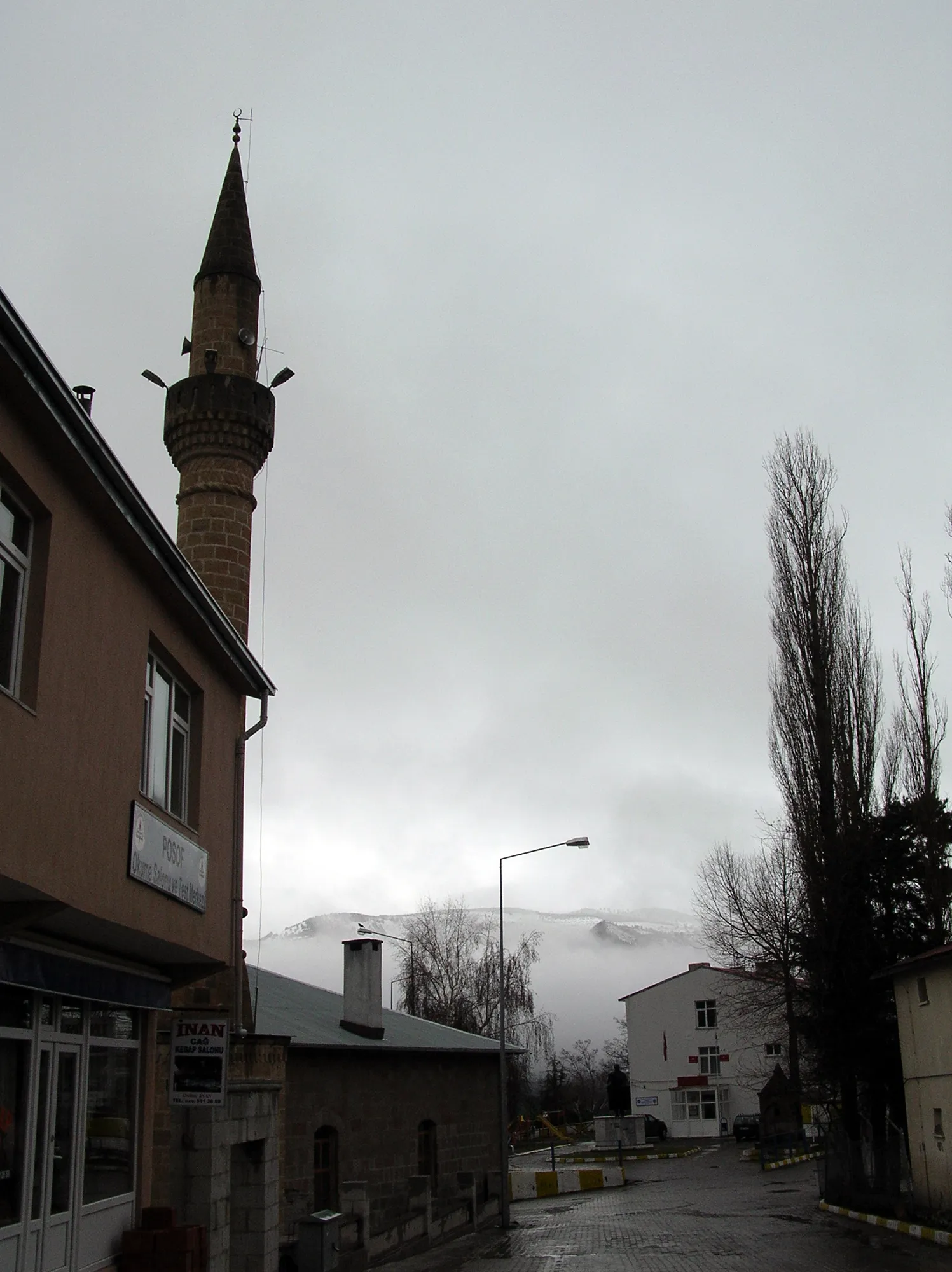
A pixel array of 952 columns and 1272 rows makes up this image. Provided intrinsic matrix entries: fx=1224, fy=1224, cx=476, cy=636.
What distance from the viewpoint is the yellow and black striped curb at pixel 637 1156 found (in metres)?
48.0

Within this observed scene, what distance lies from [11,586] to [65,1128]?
16.8 feet

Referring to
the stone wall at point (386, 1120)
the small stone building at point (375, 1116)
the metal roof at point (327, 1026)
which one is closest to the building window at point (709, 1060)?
the metal roof at point (327, 1026)

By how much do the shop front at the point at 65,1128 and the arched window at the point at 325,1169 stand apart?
11.4m

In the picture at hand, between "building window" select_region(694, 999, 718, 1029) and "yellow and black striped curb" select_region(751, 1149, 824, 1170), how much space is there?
18719 millimetres

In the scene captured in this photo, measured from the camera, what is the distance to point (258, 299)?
21719 mm

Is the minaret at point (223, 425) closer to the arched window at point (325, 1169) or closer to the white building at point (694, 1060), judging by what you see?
the arched window at point (325, 1169)

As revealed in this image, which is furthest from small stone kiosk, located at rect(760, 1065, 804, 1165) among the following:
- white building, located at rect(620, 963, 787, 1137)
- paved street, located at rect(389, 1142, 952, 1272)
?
paved street, located at rect(389, 1142, 952, 1272)

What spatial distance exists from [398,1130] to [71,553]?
19.8 meters

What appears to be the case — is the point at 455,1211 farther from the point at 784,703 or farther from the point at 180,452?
the point at 180,452

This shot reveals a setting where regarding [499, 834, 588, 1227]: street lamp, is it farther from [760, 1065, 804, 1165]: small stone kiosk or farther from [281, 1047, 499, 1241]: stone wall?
[760, 1065, 804, 1165]: small stone kiosk

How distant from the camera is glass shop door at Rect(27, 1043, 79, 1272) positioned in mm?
9883

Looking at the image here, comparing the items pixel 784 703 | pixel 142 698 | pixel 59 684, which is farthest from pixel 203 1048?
Result: pixel 784 703

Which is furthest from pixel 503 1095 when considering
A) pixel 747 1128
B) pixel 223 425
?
pixel 747 1128

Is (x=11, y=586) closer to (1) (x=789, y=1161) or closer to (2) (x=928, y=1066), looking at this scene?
(2) (x=928, y=1066)
